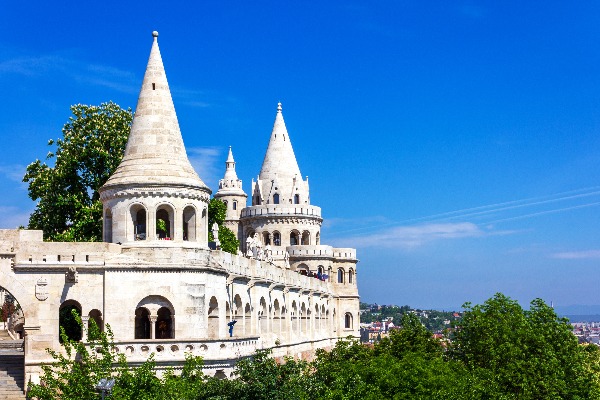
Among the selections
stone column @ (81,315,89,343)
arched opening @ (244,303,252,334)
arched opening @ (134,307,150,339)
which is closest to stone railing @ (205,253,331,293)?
arched opening @ (244,303,252,334)

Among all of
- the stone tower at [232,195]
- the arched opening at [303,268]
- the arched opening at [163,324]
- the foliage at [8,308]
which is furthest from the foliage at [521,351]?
the stone tower at [232,195]

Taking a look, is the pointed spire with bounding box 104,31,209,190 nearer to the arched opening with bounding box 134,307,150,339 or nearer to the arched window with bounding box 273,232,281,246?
the arched opening with bounding box 134,307,150,339

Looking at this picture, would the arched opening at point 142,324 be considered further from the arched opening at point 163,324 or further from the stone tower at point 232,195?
the stone tower at point 232,195

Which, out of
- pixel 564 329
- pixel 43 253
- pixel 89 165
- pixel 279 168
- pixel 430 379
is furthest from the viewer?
pixel 279 168

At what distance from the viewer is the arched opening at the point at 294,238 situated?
75.8 meters

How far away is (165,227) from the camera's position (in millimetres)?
50188

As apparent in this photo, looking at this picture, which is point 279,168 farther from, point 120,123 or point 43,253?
point 43,253

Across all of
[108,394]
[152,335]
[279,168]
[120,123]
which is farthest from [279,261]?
[108,394]

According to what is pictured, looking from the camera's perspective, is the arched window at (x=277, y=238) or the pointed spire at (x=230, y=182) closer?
the arched window at (x=277, y=238)

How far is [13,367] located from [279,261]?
34340mm

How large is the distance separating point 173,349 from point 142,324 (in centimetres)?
405

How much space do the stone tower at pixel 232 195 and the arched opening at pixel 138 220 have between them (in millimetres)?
40807

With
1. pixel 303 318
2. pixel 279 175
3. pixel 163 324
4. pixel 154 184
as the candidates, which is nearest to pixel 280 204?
pixel 279 175

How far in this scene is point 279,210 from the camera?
75.4 m
